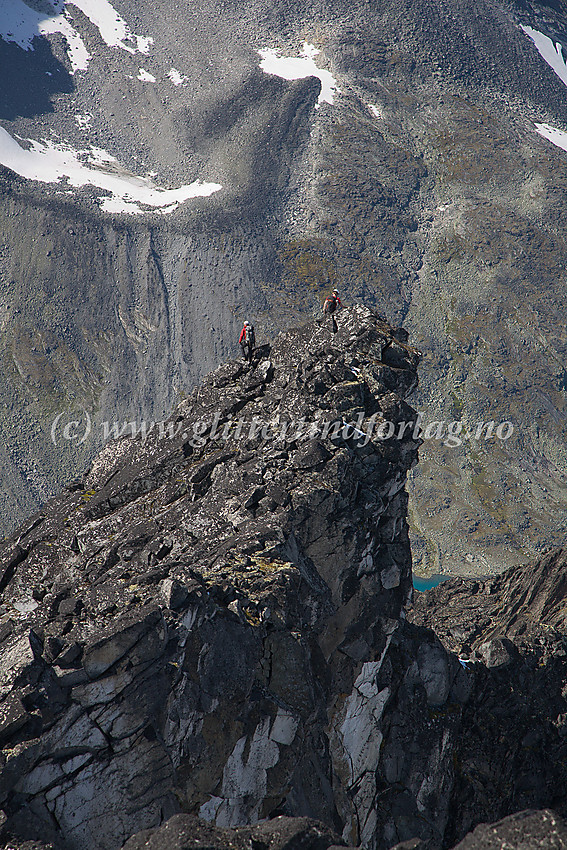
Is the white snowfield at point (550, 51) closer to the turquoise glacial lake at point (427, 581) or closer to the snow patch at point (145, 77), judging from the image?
the snow patch at point (145, 77)

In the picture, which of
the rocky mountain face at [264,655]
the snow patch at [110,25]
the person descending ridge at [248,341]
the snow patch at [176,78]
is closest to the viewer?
the rocky mountain face at [264,655]

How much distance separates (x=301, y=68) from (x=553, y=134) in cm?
5458

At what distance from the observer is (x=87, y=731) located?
51.6 feet

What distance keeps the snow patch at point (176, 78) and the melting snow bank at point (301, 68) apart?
17.1 meters

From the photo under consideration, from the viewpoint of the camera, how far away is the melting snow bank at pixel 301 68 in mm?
133375

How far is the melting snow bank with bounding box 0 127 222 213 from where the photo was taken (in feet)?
376

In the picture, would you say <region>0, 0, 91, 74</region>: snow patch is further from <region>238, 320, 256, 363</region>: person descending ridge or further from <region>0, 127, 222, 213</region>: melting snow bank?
<region>238, 320, 256, 363</region>: person descending ridge

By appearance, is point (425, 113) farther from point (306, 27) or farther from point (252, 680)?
point (252, 680)

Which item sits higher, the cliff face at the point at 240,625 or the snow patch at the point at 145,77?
the snow patch at the point at 145,77

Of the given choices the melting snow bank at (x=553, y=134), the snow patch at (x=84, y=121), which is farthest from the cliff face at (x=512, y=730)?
the snow patch at (x=84, y=121)

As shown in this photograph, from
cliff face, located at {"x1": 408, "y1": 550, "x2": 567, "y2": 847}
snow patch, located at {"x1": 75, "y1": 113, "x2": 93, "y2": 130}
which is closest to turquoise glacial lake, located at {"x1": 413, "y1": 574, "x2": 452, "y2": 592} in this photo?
cliff face, located at {"x1": 408, "y1": 550, "x2": 567, "y2": 847}

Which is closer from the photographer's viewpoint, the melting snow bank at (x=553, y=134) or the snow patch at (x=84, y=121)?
the melting snow bank at (x=553, y=134)

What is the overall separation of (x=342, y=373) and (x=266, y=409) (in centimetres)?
354

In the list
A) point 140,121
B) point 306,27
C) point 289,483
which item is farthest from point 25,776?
point 306,27
